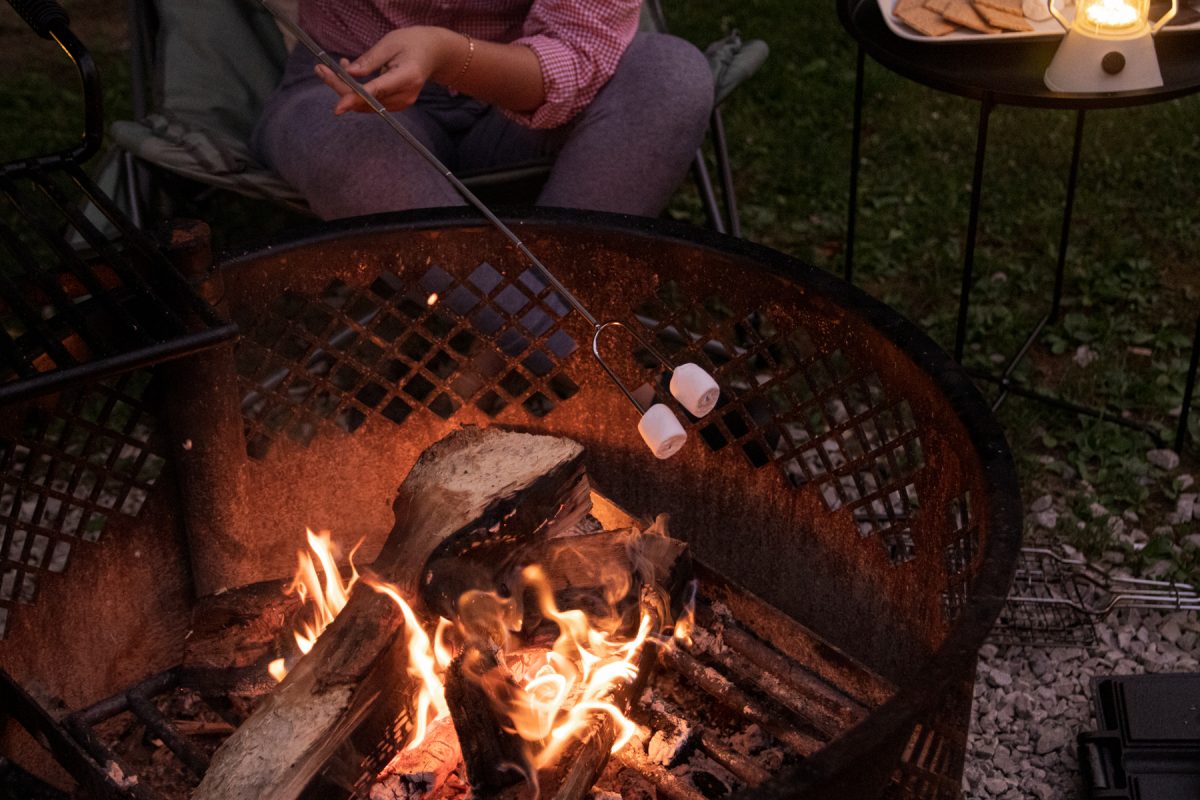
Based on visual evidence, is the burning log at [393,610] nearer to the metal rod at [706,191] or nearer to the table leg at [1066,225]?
the metal rod at [706,191]

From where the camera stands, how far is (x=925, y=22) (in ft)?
7.60

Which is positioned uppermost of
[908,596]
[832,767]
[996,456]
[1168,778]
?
[996,456]

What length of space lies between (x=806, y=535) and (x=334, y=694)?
30.9 inches

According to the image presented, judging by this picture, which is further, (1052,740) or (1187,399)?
(1187,399)

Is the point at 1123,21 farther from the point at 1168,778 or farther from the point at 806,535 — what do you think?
the point at 1168,778

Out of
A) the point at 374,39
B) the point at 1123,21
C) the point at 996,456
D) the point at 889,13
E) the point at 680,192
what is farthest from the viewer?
the point at 680,192

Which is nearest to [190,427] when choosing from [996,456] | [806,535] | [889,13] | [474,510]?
[474,510]

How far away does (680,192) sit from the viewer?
389 centimetres

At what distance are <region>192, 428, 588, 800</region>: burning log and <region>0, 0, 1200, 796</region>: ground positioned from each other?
2.89 feet

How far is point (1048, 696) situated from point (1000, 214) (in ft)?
5.93

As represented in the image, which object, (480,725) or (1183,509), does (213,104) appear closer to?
(480,725)

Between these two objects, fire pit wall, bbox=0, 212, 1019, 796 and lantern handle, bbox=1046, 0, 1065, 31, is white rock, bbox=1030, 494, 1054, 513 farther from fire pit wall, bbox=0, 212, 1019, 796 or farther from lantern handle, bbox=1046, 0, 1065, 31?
lantern handle, bbox=1046, 0, 1065, 31

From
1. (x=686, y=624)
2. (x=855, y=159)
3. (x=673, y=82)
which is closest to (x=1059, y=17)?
(x=855, y=159)

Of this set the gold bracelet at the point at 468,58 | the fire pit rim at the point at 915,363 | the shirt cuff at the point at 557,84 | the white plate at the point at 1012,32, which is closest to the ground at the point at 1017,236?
the fire pit rim at the point at 915,363
